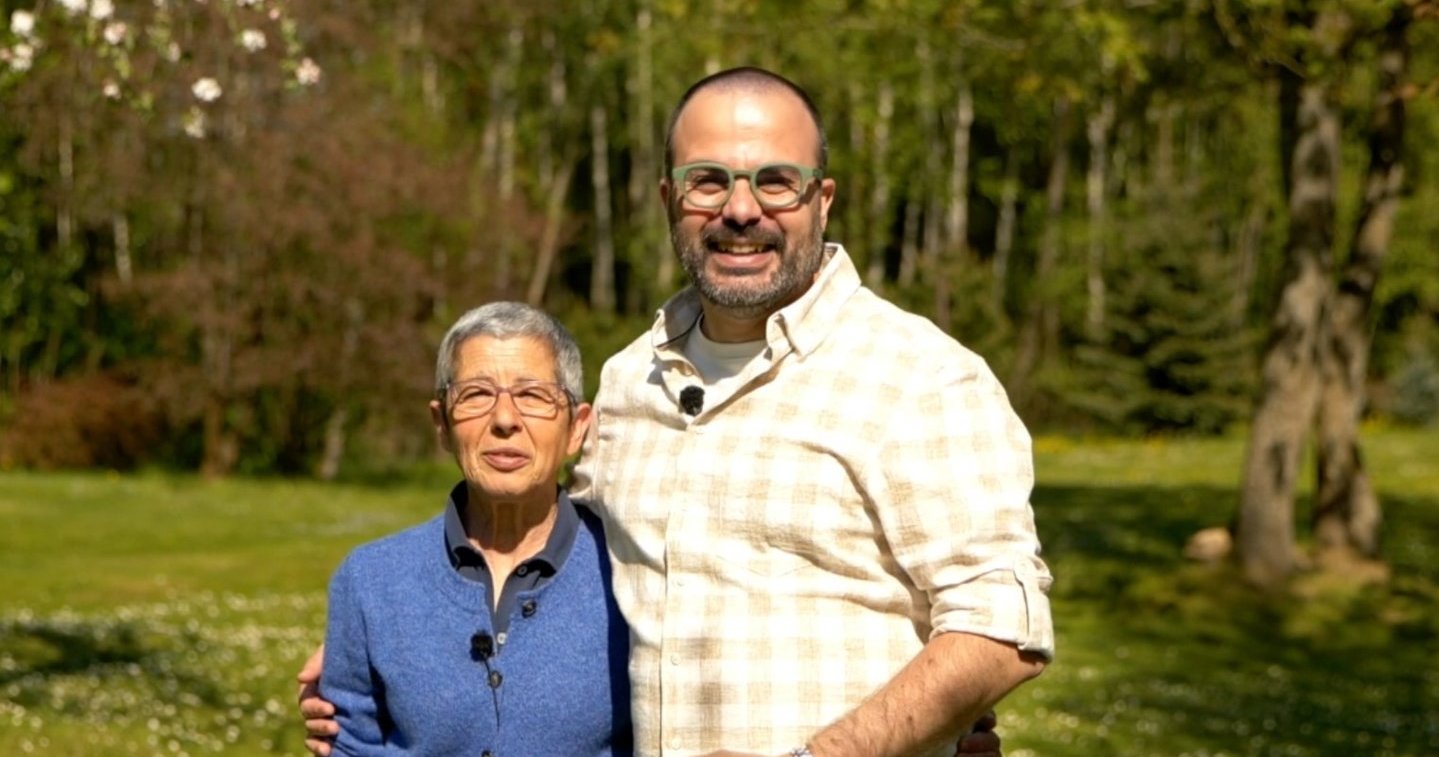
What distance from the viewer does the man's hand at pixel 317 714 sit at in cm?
411

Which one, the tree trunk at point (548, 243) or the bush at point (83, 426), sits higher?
the tree trunk at point (548, 243)

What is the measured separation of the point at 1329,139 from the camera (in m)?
17.3

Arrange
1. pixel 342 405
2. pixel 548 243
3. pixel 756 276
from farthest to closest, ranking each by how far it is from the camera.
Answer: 1. pixel 548 243
2. pixel 342 405
3. pixel 756 276

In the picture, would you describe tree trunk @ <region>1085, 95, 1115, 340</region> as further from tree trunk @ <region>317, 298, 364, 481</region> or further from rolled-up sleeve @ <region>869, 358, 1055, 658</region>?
rolled-up sleeve @ <region>869, 358, 1055, 658</region>

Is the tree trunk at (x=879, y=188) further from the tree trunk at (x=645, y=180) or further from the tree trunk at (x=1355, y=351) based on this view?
the tree trunk at (x=1355, y=351)

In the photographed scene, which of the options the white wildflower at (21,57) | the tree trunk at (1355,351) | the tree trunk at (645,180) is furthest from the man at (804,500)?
the tree trunk at (645,180)

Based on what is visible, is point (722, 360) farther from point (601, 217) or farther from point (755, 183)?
point (601, 217)

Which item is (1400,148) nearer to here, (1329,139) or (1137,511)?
(1329,139)

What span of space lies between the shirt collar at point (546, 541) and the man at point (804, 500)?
362 millimetres

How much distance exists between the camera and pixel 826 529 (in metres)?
3.44

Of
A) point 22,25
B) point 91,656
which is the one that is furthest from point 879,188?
point 22,25

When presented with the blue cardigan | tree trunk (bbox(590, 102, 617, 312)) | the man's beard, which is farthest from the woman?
tree trunk (bbox(590, 102, 617, 312))

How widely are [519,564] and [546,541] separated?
Result: 0.21 ft

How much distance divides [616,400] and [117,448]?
3365 centimetres
